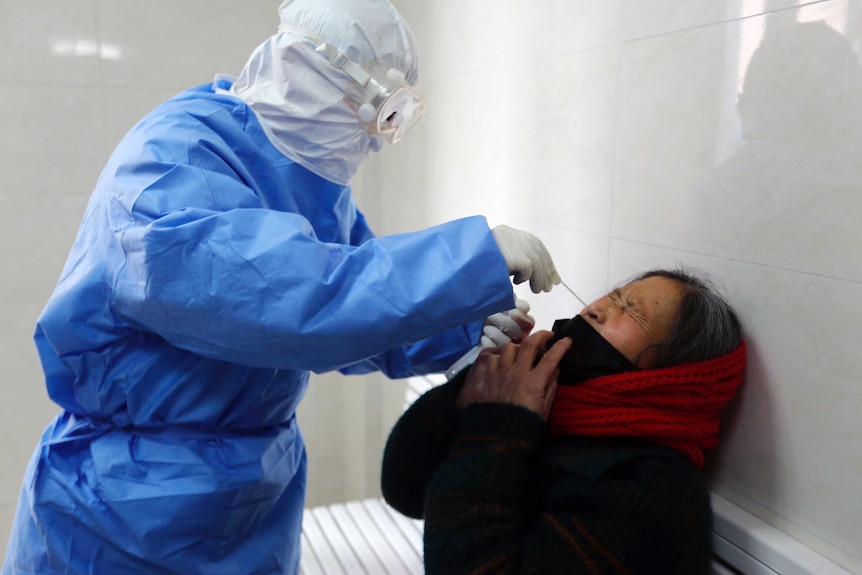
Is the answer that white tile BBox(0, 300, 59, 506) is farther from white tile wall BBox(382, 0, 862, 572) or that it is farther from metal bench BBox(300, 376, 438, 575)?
white tile wall BBox(382, 0, 862, 572)

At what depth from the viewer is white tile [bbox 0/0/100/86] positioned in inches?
91.4

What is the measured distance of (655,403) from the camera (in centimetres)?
106

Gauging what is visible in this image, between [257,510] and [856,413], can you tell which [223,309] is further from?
[856,413]

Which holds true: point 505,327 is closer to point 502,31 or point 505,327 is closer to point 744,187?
point 744,187

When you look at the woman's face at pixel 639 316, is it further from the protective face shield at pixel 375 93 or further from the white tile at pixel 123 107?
the white tile at pixel 123 107

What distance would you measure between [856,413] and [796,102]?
1.37ft

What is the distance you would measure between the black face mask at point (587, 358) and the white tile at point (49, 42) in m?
1.96

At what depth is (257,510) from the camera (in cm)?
127

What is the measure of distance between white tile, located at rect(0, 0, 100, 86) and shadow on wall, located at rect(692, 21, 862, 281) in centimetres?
204

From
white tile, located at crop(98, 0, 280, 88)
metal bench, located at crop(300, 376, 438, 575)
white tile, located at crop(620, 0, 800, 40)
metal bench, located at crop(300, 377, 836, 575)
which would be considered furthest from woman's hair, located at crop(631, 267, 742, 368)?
white tile, located at crop(98, 0, 280, 88)

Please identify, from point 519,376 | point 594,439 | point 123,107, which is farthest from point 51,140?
point 594,439

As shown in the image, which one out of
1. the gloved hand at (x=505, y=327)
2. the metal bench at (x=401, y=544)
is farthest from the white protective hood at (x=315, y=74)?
the metal bench at (x=401, y=544)

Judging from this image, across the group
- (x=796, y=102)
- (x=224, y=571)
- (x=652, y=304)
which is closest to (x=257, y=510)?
(x=224, y=571)

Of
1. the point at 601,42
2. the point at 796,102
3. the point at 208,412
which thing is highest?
the point at 601,42
